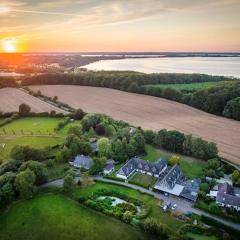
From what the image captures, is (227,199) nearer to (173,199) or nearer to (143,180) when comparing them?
(173,199)

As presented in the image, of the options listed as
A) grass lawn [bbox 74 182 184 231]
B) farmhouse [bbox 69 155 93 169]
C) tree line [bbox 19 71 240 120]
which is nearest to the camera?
grass lawn [bbox 74 182 184 231]

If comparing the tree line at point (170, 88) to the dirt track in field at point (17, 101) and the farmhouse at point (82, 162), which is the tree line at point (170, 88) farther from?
the farmhouse at point (82, 162)

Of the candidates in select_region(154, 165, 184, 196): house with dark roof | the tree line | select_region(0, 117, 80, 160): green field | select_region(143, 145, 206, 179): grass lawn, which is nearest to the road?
select_region(154, 165, 184, 196): house with dark roof

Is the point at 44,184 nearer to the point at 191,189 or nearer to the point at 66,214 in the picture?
the point at 66,214

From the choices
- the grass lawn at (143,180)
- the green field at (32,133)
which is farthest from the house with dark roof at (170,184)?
the green field at (32,133)

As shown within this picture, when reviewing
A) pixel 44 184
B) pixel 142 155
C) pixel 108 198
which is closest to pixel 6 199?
pixel 44 184

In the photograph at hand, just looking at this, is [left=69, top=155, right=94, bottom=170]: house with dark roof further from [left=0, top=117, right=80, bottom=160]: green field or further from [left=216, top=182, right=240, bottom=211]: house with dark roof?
[left=216, top=182, right=240, bottom=211]: house with dark roof

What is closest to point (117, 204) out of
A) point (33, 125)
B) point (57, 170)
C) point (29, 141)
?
point (57, 170)
